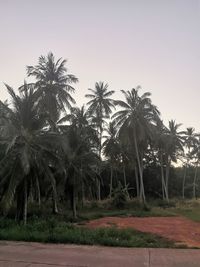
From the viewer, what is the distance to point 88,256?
866 cm

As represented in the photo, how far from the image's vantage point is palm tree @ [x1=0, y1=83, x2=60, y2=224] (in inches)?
634

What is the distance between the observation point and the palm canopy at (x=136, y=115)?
121 feet

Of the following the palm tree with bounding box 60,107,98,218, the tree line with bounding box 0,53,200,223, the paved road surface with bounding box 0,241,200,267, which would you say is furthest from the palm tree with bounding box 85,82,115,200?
the paved road surface with bounding box 0,241,200,267

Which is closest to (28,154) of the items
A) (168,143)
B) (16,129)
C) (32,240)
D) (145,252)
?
(16,129)

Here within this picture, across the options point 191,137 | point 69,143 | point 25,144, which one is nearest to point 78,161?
point 69,143

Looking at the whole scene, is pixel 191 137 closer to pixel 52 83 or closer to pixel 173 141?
pixel 173 141

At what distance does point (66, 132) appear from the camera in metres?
24.5

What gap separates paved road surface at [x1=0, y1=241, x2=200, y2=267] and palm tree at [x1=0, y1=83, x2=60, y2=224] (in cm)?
607

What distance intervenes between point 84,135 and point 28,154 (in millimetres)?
9436

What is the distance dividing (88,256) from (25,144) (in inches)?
339

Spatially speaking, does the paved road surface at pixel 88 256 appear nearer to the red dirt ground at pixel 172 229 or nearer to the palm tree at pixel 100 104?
the red dirt ground at pixel 172 229

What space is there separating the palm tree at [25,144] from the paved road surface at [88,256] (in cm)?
607

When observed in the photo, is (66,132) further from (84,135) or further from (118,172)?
(118,172)

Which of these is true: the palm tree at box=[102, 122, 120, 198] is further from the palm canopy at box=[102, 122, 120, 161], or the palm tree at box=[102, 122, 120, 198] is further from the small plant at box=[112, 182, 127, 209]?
the small plant at box=[112, 182, 127, 209]
